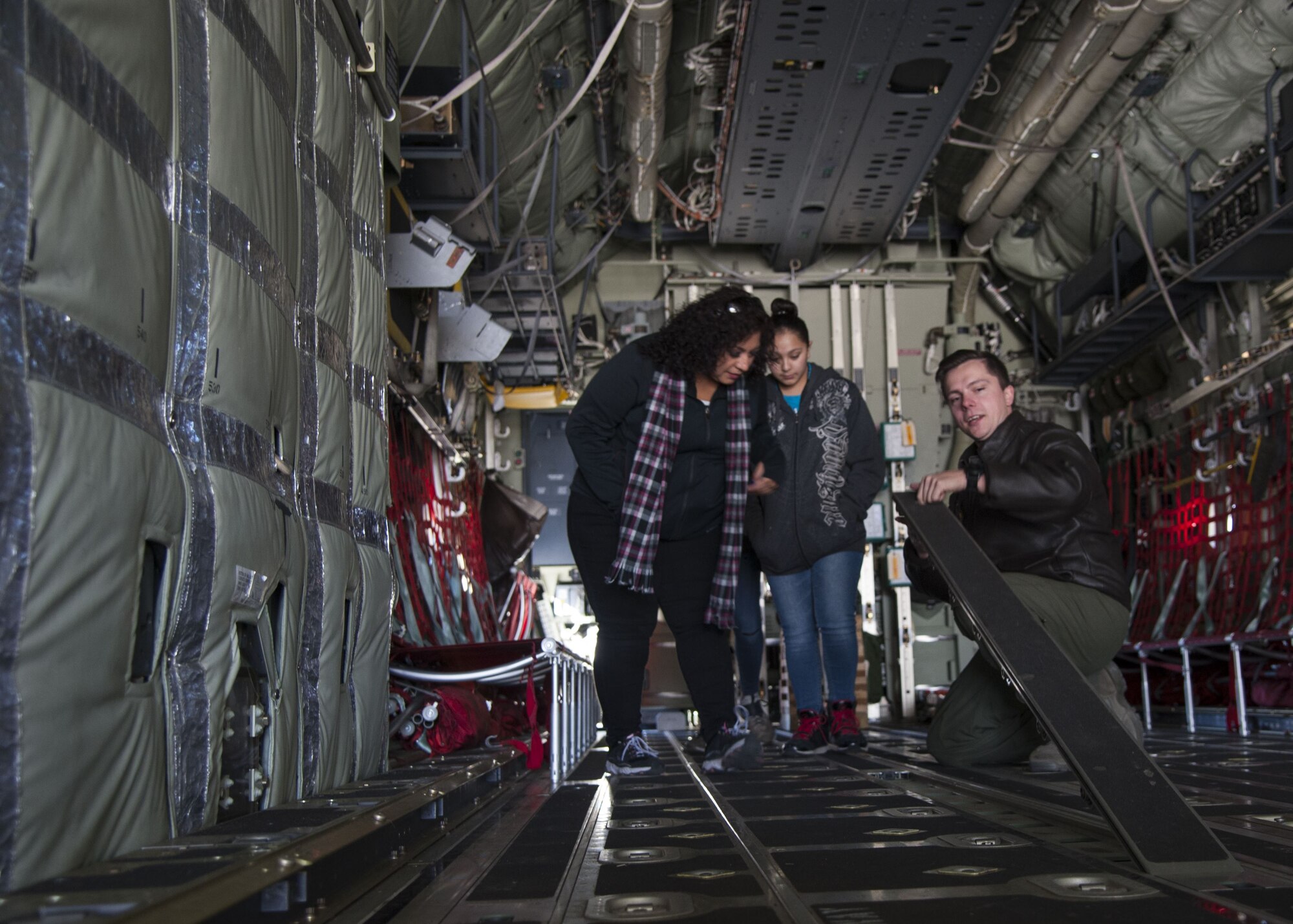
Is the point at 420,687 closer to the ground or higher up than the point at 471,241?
closer to the ground

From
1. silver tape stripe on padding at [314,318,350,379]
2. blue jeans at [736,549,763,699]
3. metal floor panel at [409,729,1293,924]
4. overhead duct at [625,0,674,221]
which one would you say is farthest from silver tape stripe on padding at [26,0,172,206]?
overhead duct at [625,0,674,221]

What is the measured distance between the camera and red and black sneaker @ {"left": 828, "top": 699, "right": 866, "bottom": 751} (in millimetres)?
3889

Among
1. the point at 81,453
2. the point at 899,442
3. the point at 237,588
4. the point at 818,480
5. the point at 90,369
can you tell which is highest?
the point at 899,442

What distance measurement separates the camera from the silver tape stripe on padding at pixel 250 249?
1.69m

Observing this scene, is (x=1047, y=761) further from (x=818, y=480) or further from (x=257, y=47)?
(x=257, y=47)

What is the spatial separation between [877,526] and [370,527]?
5095 mm

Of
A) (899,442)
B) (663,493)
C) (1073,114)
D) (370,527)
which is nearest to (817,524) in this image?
(663,493)

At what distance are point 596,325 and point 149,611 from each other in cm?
667

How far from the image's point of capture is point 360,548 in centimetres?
265

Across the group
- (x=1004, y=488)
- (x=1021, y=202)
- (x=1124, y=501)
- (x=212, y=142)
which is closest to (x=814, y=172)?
(x=1021, y=202)

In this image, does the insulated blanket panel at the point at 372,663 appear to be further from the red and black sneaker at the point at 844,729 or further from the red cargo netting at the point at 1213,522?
the red cargo netting at the point at 1213,522

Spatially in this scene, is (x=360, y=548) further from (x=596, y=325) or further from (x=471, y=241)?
(x=596, y=325)

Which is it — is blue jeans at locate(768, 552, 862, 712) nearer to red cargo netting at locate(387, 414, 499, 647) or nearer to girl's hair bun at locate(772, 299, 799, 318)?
girl's hair bun at locate(772, 299, 799, 318)

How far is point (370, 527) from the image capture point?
2771 millimetres
